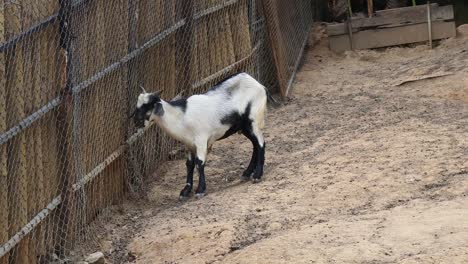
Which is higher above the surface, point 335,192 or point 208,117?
point 208,117

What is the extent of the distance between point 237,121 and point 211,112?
1.08ft

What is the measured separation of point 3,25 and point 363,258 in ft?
8.93

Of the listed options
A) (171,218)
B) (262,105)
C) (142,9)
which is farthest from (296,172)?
(142,9)

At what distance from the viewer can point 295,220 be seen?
735cm

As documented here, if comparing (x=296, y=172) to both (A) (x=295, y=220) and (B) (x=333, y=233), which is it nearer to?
(A) (x=295, y=220)

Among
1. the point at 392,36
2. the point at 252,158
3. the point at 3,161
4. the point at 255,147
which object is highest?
the point at 3,161

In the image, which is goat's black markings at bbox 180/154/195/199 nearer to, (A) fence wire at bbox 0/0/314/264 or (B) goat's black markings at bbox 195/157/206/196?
(B) goat's black markings at bbox 195/157/206/196

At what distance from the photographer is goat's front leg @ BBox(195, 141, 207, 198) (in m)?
8.85

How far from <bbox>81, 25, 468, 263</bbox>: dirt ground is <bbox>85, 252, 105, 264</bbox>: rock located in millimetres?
210

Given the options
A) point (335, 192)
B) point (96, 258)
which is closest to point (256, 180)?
point (335, 192)

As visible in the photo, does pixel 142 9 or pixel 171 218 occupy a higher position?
pixel 142 9

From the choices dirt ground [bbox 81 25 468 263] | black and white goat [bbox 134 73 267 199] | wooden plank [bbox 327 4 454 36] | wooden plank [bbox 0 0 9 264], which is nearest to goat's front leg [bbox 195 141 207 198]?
black and white goat [bbox 134 73 267 199]

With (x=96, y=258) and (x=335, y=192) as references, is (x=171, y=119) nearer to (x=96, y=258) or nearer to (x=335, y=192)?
(x=335, y=192)

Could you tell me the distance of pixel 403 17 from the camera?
14773 millimetres
